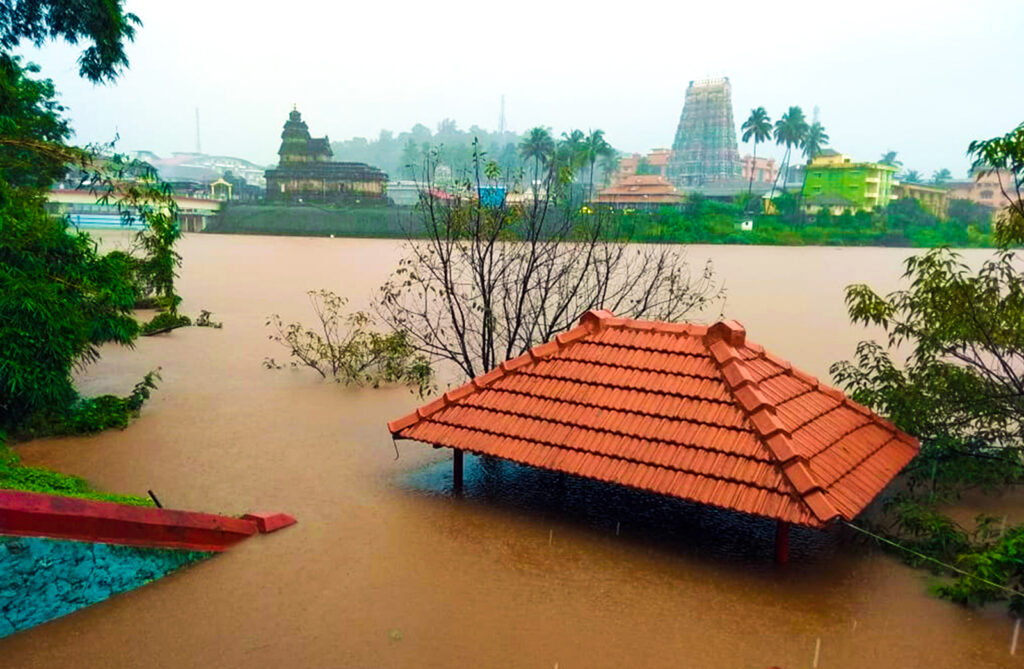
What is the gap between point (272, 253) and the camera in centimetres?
3978

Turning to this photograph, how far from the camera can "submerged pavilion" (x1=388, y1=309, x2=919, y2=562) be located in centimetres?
521

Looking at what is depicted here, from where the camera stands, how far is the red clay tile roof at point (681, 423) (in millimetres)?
5211

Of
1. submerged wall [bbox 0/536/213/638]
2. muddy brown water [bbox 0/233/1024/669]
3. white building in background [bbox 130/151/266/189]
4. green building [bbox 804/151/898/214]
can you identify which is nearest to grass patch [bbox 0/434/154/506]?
submerged wall [bbox 0/536/213/638]

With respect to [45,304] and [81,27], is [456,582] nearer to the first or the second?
[45,304]

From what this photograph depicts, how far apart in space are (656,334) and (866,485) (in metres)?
2.00

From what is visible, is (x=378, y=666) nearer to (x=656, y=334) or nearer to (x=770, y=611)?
(x=770, y=611)

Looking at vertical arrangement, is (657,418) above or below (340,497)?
above

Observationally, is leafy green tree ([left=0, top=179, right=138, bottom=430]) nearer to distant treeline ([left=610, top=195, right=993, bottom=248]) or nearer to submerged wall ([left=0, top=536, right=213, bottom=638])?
submerged wall ([left=0, top=536, right=213, bottom=638])

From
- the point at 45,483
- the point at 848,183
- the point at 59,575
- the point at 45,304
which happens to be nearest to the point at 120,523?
the point at 59,575

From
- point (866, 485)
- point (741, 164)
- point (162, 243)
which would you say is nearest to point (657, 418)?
point (866, 485)

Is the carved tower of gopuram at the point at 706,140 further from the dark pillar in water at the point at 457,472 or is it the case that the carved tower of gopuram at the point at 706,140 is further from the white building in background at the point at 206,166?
the white building in background at the point at 206,166

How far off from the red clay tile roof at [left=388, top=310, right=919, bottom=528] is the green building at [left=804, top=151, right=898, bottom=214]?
46.4m

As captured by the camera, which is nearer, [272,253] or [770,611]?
[770,611]

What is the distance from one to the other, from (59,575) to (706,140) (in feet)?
261
